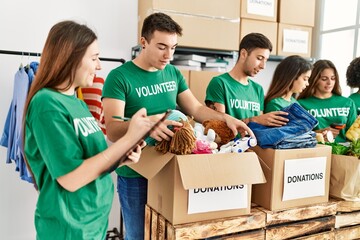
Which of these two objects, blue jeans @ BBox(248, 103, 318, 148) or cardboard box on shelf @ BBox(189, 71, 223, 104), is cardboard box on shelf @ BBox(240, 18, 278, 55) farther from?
blue jeans @ BBox(248, 103, 318, 148)

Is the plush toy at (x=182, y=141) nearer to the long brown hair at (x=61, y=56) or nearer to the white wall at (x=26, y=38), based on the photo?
the long brown hair at (x=61, y=56)

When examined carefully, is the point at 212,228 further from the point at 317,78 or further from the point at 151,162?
the point at 317,78

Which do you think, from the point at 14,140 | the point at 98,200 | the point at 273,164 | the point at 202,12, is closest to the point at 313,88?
the point at 202,12

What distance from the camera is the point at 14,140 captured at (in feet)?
6.97

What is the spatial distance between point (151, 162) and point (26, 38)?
5.83 feet

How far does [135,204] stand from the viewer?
1.48m

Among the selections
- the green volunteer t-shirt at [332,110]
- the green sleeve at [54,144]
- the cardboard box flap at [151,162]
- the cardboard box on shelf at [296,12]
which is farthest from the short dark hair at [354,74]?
the green sleeve at [54,144]

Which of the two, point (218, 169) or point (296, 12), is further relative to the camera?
point (296, 12)

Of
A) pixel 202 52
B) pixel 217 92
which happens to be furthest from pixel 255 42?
pixel 202 52

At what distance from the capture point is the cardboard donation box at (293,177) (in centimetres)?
127

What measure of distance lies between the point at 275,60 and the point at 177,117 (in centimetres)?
237

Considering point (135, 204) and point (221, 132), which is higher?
point (221, 132)

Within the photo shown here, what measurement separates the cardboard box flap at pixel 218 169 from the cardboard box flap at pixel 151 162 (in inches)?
2.6

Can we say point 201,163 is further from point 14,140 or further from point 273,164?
point 14,140
